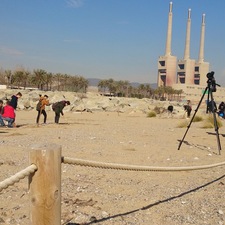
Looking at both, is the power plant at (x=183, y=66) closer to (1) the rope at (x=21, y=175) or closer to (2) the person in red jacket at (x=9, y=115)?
(2) the person in red jacket at (x=9, y=115)

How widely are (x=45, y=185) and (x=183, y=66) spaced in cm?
13107

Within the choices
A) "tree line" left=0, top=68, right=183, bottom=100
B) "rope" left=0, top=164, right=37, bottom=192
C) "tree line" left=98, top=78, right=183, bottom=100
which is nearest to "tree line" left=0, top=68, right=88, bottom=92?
"tree line" left=0, top=68, right=183, bottom=100

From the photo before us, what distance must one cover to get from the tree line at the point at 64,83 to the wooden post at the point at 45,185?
58027 mm

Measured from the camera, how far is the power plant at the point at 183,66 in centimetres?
12412

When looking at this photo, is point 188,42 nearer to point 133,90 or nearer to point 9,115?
point 133,90

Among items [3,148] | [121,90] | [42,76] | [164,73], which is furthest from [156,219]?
[164,73]

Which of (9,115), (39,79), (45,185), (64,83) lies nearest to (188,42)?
(64,83)

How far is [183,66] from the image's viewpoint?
129 m

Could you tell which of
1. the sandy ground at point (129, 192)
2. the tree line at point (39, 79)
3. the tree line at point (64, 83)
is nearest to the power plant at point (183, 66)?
the tree line at point (64, 83)

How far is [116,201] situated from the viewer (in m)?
4.49

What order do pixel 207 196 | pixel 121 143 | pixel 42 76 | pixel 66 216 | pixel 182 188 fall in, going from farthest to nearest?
pixel 42 76 < pixel 121 143 < pixel 182 188 < pixel 207 196 < pixel 66 216

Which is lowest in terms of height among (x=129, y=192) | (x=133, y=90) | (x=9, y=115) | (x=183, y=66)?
(x=129, y=192)

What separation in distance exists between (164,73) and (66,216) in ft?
417

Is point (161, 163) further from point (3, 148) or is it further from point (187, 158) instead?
point (3, 148)
